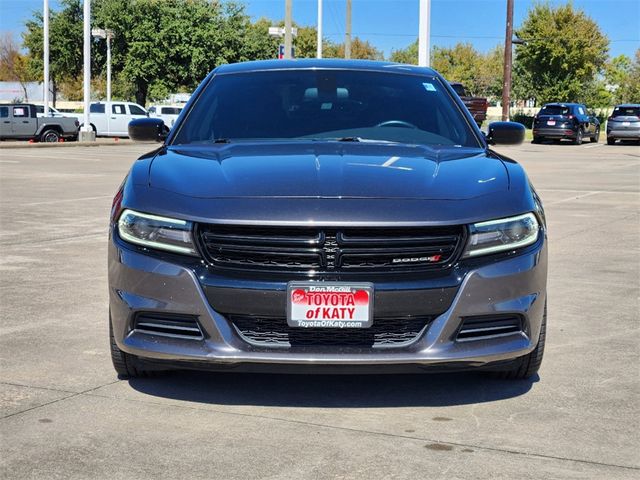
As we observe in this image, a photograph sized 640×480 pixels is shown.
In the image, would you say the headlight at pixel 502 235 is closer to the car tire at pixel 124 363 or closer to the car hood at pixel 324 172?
the car hood at pixel 324 172

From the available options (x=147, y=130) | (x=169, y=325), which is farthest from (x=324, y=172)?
(x=147, y=130)

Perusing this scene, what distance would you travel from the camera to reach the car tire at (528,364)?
4.64 metres

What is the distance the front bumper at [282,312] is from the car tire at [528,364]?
37cm

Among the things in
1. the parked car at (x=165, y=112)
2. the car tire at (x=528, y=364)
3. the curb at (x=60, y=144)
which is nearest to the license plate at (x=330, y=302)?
the car tire at (x=528, y=364)

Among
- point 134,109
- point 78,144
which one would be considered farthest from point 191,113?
point 134,109

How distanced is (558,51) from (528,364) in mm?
60815

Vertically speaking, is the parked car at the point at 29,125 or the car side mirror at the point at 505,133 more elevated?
the car side mirror at the point at 505,133

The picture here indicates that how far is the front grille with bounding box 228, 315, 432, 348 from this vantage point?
408cm

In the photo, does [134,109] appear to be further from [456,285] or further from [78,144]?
[456,285]

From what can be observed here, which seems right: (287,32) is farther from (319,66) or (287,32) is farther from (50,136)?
(319,66)

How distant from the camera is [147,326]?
4.24m

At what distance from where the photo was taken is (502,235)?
425 cm

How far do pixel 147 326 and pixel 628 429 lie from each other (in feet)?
6.84

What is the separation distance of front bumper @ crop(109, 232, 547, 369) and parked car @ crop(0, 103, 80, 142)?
109 feet
